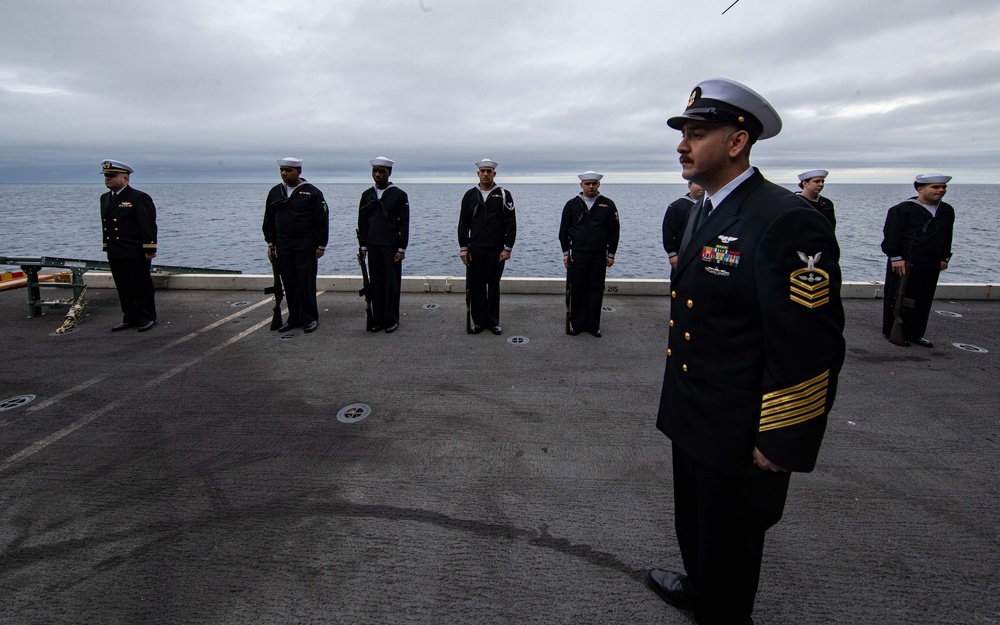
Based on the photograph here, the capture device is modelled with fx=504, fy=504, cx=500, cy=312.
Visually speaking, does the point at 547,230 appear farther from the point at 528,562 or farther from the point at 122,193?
the point at 528,562

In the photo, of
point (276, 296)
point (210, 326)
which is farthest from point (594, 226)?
point (210, 326)

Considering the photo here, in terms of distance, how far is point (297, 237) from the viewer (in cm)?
660

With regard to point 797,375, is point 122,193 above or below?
above

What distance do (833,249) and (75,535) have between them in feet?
12.1

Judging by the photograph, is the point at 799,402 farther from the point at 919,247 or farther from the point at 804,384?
the point at 919,247

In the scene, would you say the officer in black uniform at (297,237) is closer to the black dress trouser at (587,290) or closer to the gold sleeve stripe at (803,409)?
the black dress trouser at (587,290)

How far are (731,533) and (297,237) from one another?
6.18m

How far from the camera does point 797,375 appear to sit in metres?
1.52

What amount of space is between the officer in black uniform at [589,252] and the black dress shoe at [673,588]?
4153 millimetres

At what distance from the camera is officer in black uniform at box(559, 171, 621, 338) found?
634 centimetres

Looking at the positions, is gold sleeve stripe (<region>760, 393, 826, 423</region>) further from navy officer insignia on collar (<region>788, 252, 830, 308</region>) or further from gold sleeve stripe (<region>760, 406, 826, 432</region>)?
navy officer insignia on collar (<region>788, 252, 830, 308</region>)

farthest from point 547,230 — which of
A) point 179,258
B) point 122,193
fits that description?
point 122,193

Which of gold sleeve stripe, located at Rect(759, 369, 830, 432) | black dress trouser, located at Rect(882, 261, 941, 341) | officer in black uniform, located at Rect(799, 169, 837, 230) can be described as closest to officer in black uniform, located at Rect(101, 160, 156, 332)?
gold sleeve stripe, located at Rect(759, 369, 830, 432)

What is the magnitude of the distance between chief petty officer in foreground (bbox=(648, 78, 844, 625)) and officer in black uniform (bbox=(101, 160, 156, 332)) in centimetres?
701
